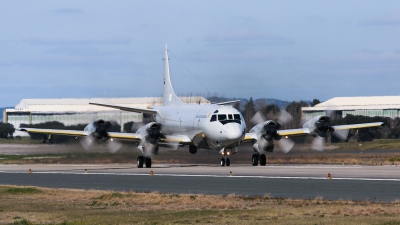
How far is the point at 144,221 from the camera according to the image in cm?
1855

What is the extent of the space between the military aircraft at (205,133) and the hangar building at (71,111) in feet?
12.2

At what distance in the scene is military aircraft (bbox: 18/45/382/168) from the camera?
44375 millimetres

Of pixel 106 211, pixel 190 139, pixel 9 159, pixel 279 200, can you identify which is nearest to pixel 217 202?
pixel 279 200

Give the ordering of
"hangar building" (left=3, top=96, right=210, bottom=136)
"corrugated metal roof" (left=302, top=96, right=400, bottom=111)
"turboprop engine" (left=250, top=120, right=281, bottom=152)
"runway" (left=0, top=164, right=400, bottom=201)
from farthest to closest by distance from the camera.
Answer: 1. "corrugated metal roof" (left=302, top=96, right=400, bottom=111)
2. "hangar building" (left=3, top=96, right=210, bottom=136)
3. "turboprop engine" (left=250, top=120, right=281, bottom=152)
4. "runway" (left=0, top=164, right=400, bottom=201)

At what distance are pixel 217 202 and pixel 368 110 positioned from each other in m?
87.3

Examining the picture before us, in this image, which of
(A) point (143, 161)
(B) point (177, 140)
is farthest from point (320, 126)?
(A) point (143, 161)

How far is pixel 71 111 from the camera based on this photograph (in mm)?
69938

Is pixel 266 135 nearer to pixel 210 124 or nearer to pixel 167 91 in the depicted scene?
pixel 210 124

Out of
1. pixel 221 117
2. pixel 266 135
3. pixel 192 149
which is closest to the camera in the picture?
pixel 221 117

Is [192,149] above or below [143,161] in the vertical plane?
above

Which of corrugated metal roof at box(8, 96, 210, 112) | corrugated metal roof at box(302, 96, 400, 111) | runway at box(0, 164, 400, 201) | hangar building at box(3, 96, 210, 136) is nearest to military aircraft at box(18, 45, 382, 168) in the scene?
hangar building at box(3, 96, 210, 136)

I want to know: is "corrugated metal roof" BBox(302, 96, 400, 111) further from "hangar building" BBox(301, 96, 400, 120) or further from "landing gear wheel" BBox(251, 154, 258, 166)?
"landing gear wheel" BBox(251, 154, 258, 166)

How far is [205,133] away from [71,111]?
2762 centimetres

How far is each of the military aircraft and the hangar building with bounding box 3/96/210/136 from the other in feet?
12.2
